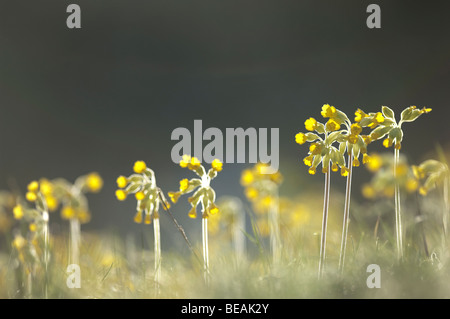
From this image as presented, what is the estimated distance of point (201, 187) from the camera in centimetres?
182

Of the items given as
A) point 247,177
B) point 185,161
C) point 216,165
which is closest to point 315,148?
point 216,165

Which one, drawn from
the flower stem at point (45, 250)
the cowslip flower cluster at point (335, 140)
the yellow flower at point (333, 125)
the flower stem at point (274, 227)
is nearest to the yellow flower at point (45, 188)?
the flower stem at point (45, 250)

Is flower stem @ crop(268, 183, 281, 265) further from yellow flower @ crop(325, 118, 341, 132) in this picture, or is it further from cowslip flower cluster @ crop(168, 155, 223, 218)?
yellow flower @ crop(325, 118, 341, 132)

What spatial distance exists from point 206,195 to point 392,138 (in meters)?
0.73

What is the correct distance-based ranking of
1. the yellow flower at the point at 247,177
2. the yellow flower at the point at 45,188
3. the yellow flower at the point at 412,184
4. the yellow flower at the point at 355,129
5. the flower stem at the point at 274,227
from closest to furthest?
the yellow flower at the point at 355,129, the yellow flower at the point at 412,184, the flower stem at the point at 274,227, the yellow flower at the point at 45,188, the yellow flower at the point at 247,177

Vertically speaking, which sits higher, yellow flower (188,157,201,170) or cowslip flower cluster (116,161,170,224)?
yellow flower (188,157,201,170)

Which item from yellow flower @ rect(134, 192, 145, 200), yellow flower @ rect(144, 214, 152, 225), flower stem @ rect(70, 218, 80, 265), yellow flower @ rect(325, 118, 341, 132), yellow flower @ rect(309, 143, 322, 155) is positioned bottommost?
flower stem @ rect(70, 218, 80, 265)

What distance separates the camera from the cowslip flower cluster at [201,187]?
→ 5.70 ft

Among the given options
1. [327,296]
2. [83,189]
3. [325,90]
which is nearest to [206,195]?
[327,296]

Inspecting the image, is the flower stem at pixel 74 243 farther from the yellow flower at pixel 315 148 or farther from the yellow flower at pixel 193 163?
the yellow flower at pixel 315 148

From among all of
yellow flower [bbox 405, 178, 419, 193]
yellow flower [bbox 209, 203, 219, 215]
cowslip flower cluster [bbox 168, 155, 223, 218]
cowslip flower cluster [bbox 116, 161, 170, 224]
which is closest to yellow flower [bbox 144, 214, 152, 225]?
cowslip flower cluster [bbox 116, 161, 170, 224]

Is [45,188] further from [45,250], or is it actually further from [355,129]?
[355,129]

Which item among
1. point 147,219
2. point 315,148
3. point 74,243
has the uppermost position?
point 315,148

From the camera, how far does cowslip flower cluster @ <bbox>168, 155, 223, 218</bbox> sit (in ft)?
5.70
